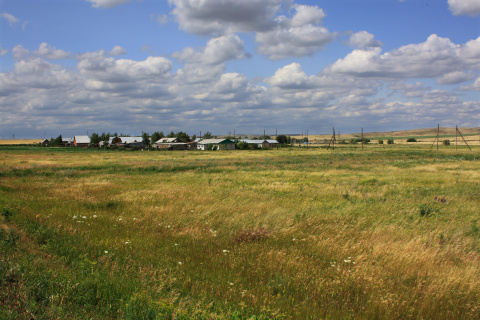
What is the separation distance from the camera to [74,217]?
9375 millimetres

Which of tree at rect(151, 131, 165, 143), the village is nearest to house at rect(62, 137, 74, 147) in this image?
the village

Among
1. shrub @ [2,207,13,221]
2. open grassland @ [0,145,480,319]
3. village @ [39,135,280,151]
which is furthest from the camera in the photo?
village @ [39,135,280,151]

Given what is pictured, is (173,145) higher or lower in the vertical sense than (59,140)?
lower

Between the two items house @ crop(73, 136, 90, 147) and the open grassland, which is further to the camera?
house @ crop(73, 136, 90, 147)

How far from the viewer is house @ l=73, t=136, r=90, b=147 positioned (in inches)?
5733

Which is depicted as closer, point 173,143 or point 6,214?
point 6,214

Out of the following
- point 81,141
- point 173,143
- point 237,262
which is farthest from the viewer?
point 81,141

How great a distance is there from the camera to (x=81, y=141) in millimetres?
147500

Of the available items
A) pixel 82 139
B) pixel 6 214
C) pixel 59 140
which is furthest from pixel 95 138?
pixel 6 214

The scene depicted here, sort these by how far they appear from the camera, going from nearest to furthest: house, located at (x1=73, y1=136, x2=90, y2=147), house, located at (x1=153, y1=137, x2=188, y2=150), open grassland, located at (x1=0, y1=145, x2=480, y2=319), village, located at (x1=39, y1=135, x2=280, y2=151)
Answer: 1. open grassland, located at (x1=0, y1=145, x2=480, y2=319)
2. village, located at (x1=39, y1=135, x2=280, y2=151)
3. house, located at (x1=153, y1=137, x2=188, y2=150)
4. house, located at (x1=73, y1=136, x2=90, y2=147)

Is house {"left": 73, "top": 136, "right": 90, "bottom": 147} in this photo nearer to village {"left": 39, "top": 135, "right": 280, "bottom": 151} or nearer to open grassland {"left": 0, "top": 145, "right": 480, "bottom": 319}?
village {"left": 39, "top": 135, "right": 280, "bottom": 151}

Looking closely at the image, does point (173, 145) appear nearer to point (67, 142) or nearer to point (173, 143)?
point (173, 143)

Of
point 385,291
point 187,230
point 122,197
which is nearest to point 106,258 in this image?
point 187,230

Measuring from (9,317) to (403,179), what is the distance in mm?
23544
